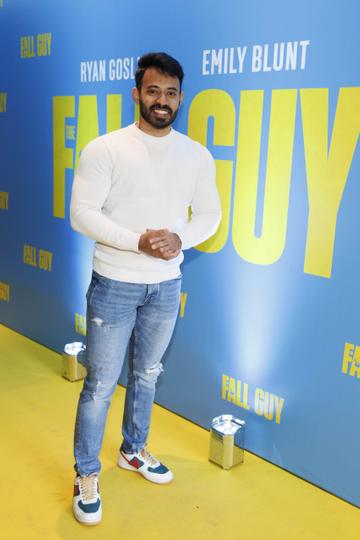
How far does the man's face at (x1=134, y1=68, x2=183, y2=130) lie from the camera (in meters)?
1.96

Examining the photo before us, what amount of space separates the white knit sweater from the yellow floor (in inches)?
32.8

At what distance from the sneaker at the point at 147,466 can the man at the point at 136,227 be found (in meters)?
0.26

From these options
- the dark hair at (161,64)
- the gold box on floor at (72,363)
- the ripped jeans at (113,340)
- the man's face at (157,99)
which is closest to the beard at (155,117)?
the man's face at (157,99)

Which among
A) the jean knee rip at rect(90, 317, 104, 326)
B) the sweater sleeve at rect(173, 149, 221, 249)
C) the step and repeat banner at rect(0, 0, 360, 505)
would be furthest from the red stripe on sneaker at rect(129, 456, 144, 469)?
the sweater sleeve at rect(173, 149, 221, 249)

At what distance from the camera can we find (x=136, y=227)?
6.50ft

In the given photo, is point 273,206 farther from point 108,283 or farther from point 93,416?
point 93,416

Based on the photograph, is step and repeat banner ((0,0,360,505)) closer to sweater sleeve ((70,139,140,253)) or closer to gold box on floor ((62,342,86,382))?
gold box on floor ((62,342,86,382))

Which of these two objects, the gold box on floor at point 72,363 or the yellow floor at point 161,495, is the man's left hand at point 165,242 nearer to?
the yellow floor at point 161,495

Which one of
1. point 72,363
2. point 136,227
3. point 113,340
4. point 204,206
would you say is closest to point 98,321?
point 113,340

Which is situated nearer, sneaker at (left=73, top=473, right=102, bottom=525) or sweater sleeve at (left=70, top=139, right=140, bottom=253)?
sweater sleeve at (left=70, top=139, right=140, bottom=253)

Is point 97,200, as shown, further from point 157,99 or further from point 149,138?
point 157,99

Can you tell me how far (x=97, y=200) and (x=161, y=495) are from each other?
44.2 inches

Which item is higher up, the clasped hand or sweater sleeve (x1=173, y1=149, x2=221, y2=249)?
sweater sleeve (x1=173, y1=149, x2=221, y2=249)

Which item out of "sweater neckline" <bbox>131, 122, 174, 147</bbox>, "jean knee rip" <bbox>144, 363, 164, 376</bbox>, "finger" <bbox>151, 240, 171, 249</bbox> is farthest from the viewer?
"jean knee rip" <bbox>144, 363, 164, 376</bbox>
